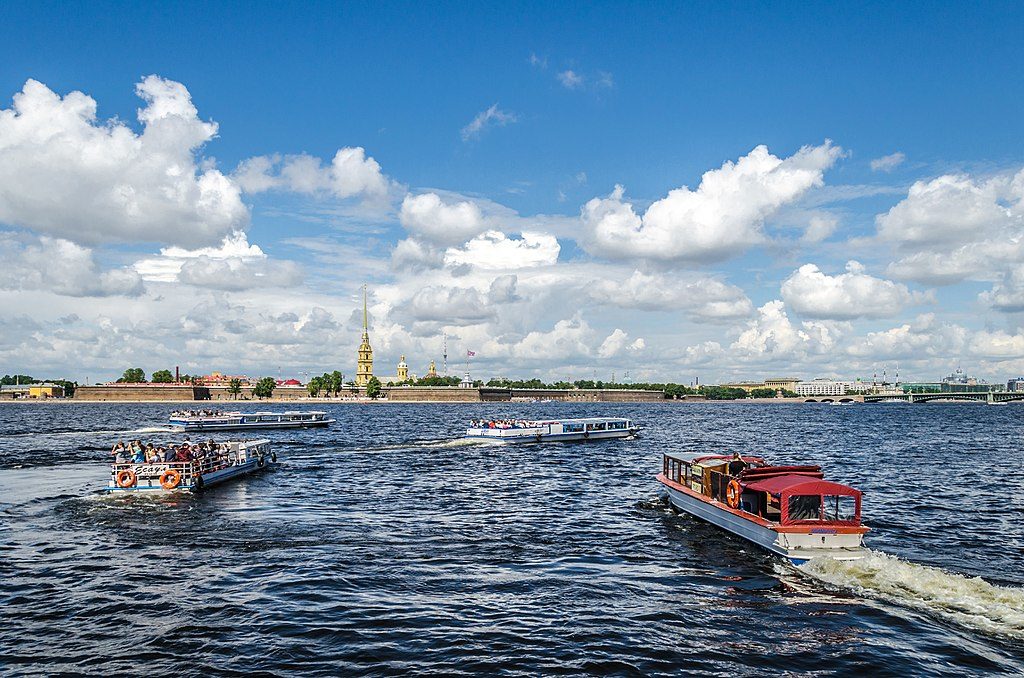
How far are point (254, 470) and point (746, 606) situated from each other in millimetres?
43939

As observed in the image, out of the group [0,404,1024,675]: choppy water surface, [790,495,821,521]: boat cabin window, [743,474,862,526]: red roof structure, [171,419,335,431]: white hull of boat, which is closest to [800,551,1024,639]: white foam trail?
[0,404,1024,675]: choppy water surface

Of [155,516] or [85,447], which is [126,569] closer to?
[155,516]

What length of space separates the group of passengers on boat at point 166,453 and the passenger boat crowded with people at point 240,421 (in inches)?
2756

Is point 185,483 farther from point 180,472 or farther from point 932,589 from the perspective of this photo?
point 932,589

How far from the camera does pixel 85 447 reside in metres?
77.6

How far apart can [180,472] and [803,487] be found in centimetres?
3604

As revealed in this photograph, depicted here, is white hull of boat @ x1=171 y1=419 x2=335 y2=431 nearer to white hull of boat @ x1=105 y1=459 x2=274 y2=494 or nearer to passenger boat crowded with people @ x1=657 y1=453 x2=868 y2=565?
white hull of boat @ x1=105 y1=459 x2=274 y2=494

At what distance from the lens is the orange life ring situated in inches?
1792

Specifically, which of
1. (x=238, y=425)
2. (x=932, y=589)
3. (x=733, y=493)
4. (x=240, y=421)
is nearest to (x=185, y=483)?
(x=733, y=493)

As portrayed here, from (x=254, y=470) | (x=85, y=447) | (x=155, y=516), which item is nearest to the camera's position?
(x=155, y=516)

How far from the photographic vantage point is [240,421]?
396ft

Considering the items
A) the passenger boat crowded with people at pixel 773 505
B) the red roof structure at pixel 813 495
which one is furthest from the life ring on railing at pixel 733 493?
the red roof structure at pixel 813 495

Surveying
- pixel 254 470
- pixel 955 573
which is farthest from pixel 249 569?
pixel 254 470

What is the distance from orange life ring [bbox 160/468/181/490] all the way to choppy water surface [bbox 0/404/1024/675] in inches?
72.3
